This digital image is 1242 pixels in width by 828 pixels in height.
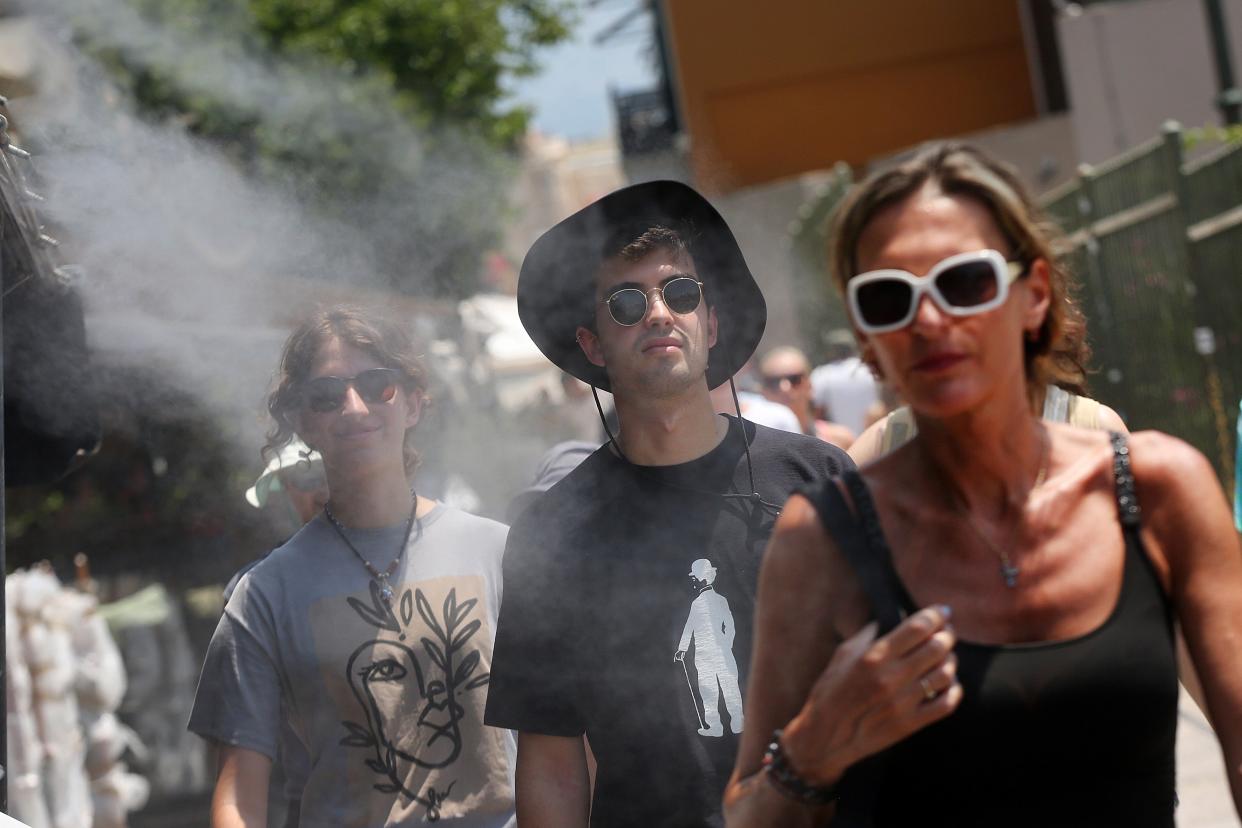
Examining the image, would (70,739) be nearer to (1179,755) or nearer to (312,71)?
(1179,755)

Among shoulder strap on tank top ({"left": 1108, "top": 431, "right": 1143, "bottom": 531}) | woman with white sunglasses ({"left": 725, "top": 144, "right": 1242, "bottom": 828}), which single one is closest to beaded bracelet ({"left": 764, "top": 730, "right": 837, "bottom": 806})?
woman with white sunglasses ({"left": 725, "top": 144, "right": 1242, "bottom": 828})

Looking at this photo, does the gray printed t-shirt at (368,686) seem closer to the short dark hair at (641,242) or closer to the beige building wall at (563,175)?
the short dark hair at (641,242)

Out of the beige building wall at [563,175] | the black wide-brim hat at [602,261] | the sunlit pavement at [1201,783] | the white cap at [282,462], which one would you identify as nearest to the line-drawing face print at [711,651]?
the black wide-brim hat at [602,261]

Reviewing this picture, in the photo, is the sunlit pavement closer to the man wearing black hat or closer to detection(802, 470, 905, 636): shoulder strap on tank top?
the man wearing black hat

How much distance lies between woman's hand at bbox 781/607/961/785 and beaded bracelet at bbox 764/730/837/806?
37 mm

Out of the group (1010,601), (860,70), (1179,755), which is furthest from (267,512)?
(860,70)

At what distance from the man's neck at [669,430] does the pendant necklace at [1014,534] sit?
0.95 metres

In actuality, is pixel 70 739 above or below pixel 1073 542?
below

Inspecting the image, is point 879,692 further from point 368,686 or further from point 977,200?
point 368,686

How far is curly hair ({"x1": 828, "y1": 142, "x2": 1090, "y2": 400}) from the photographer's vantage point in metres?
1.70

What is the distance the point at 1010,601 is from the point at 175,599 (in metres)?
7.12

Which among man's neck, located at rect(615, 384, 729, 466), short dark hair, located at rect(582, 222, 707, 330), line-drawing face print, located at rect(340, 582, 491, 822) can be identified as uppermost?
short dark hair, located at rect(582, 222, 707, 330)

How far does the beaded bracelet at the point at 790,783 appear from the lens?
1670 mm

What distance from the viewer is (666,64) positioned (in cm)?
2444
